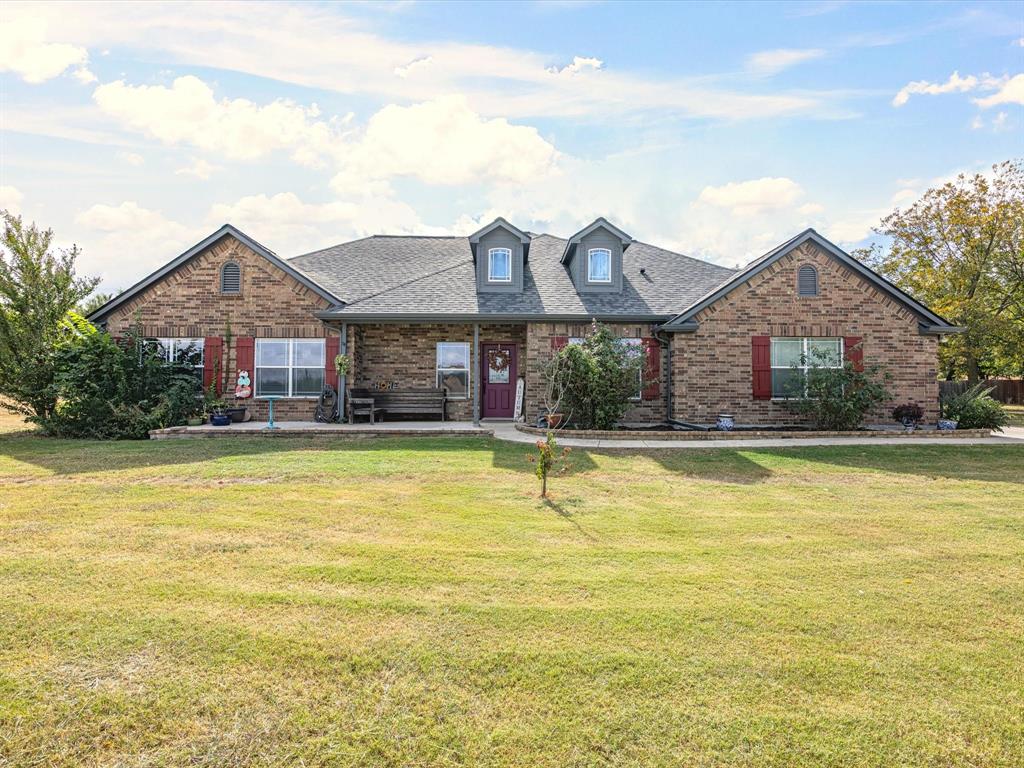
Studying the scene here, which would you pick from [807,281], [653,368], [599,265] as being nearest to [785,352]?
[807,281]

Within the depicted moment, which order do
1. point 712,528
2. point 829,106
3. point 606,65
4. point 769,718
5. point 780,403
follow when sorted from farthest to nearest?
1. point 780,403
2. point 829,106
3. point 606,65
4. point 712,528
5. point 769,718

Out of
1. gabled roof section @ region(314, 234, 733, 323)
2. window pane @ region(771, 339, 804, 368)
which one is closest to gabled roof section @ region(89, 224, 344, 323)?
gabled roof section @ region(314, 234, 733, 323)

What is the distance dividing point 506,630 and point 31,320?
1633 cm

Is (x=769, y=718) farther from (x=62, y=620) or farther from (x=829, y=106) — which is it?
(x=829, y=106)

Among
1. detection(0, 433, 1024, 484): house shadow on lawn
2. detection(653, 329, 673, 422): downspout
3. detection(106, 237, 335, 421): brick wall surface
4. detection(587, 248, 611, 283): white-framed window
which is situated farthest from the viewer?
detection(587, 248, 611, 283): white-framed window

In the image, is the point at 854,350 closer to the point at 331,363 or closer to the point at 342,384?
the point at 342,384

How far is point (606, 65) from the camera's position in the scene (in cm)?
1027

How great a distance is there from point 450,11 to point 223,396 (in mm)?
11501

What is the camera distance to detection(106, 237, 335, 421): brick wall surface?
1570cm

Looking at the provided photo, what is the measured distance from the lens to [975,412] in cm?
1470

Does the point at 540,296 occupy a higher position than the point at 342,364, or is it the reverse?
the point at 540,296

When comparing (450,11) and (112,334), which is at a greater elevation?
(450,11)

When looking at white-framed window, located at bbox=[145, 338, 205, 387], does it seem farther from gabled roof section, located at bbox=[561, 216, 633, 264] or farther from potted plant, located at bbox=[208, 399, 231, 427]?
gabled roof section, located at bbox=[561, 216, 633, 264]

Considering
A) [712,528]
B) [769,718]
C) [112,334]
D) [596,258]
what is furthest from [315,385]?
[769,718]
